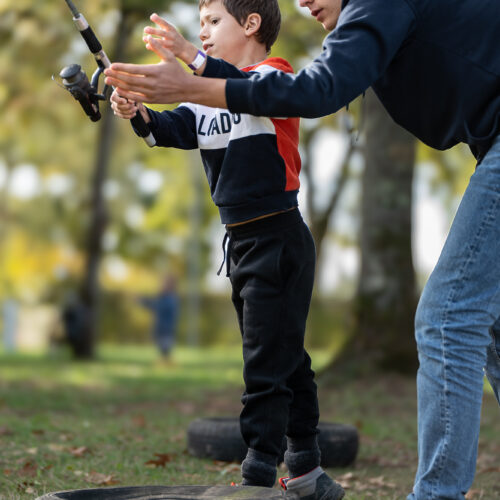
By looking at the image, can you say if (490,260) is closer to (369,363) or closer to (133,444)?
(133,444)

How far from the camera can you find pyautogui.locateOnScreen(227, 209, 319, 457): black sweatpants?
10.1ft

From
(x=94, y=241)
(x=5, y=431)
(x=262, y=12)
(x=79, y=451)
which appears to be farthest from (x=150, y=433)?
(x=94, y=241)

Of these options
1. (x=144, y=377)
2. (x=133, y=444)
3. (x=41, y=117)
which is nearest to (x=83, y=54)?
(x=41, y=117)

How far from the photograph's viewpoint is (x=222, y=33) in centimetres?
329

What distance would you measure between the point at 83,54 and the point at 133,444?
13.2 metres

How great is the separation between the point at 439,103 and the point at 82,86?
4.08ft

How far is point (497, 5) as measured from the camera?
2.64 meters

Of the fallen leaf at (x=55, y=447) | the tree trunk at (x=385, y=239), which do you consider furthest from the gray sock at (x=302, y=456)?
the tree trunk at (x=385, y=239)

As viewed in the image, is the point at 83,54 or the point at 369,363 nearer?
the point at 369,363

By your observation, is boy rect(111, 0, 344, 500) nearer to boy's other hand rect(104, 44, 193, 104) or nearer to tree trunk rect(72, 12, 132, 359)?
boy's other hand rect(104, 44, 193, 104)

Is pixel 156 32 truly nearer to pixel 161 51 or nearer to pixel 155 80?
pixel 161 51

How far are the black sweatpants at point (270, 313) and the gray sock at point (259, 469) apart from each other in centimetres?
3

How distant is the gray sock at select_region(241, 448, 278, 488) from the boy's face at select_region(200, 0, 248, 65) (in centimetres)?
153

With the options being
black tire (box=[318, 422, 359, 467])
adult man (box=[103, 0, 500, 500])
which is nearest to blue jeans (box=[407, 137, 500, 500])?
adult man (box=[103, 0, 500, 500])
